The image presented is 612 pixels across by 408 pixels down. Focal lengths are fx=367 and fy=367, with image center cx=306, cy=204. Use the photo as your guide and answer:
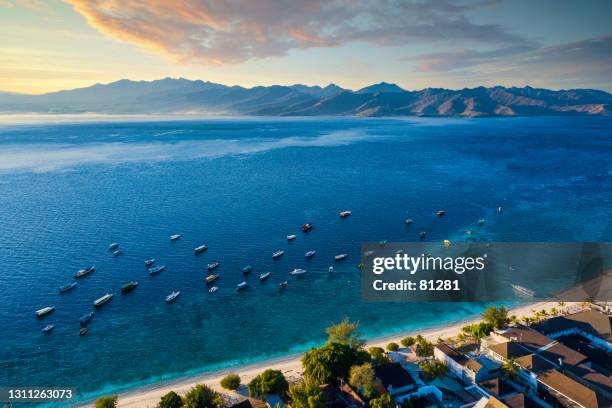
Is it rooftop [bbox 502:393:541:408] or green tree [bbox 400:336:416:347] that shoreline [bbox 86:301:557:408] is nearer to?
green tree [bbox 400:336:416:347]

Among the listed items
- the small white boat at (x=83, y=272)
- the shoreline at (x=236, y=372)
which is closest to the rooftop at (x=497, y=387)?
the shoreline at (x=236, y=372)

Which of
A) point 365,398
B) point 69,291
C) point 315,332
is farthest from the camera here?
point 69,291

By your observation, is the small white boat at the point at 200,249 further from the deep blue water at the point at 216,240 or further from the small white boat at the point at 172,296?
the small white boat at the point at 172,296

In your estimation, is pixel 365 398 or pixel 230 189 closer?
pixel 365 398

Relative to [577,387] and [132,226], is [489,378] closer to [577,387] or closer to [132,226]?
[577,387]

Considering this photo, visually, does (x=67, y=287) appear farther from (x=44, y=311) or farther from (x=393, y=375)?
(x=393, y=375)

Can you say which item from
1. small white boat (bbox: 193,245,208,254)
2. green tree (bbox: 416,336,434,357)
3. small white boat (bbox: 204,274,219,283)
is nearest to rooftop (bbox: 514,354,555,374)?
green tree (bbox: 416,336,434,357)

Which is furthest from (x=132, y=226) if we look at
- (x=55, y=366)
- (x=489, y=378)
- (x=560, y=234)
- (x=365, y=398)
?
(x=560, y=234)
